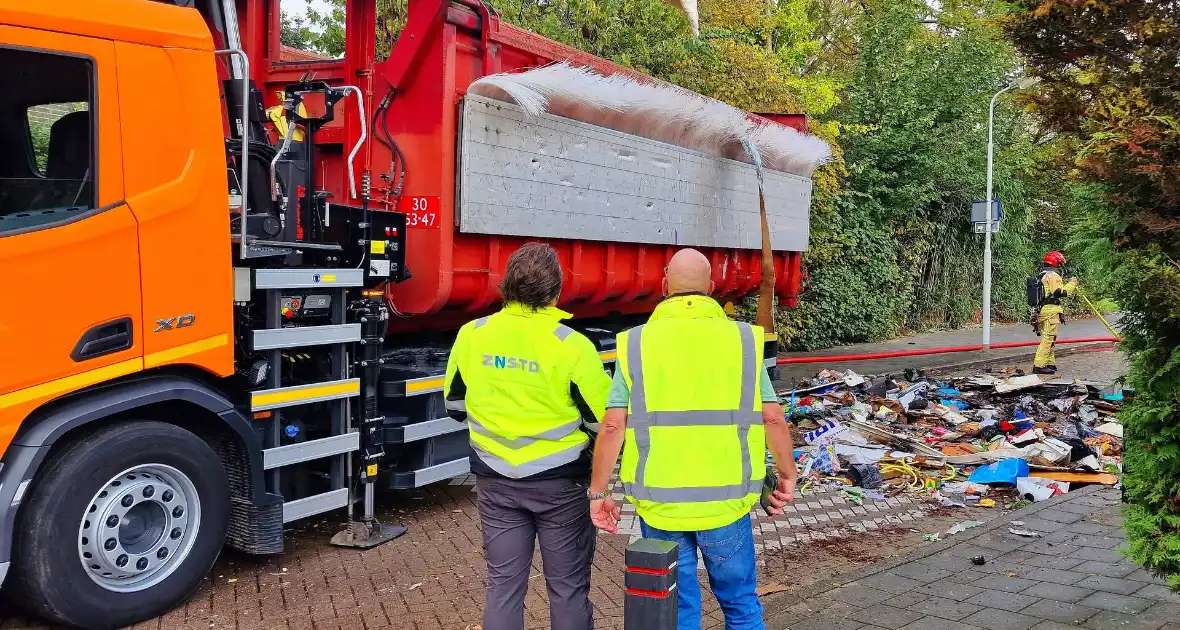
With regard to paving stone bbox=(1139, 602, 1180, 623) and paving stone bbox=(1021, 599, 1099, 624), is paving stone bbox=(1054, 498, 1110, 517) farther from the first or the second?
paving stone bbox=(1021, 599, 1099, 624)

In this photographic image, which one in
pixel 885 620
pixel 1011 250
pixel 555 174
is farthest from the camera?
pixel 1011 250

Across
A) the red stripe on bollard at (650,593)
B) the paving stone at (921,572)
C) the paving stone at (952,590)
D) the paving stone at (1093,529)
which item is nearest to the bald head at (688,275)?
the red stripe on bollard at (650,593)

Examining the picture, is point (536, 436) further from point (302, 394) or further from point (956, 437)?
point (956, 437)

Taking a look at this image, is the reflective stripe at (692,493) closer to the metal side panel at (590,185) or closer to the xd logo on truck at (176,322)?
the xd logo on truck at (176,322)

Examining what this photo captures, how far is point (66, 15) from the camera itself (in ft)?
12.8

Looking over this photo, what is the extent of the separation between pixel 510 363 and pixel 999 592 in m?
2.87

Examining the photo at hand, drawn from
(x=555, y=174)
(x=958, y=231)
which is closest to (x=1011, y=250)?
(x=958, y=231)

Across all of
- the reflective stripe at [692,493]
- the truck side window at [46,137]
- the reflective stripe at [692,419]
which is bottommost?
the reflective stripe at [692,493]

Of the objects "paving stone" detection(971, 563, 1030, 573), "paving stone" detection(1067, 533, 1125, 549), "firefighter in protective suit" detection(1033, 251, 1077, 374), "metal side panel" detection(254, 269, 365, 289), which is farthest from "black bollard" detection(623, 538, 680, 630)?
"firefighter in protective suit" detection(1033, 251, 1077, 374)

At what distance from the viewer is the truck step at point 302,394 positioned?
470cm

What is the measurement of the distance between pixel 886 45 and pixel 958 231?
14.8 ft

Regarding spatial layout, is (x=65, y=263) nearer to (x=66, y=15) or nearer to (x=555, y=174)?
(x=66, y=15)

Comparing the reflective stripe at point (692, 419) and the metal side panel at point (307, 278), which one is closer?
the reflective stripe at point (692, 419)

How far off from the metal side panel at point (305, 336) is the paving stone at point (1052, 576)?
3.77 meters
